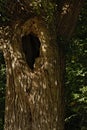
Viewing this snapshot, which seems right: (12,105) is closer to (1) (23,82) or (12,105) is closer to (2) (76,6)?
(1) (23,82)

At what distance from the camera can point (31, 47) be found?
6.67 m

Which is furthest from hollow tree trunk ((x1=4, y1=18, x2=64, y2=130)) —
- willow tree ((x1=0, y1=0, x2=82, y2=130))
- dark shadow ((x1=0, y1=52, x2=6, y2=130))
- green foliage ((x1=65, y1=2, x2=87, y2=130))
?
dark shadow ((x1=0, y1=52, x2=6, y2=130))

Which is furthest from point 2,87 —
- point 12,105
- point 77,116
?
point 12,105

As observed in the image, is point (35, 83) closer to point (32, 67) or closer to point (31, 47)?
point (32, 67)

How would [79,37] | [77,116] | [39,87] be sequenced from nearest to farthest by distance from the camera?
[39,87]
[79,37]
[77,116]

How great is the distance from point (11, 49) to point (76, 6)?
4.59ft

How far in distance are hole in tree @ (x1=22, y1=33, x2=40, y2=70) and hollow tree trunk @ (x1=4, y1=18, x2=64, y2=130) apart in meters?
0.09

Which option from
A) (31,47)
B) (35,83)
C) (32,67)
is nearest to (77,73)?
(31,47)

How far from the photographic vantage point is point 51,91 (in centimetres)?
636

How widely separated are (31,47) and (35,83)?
2.33ft

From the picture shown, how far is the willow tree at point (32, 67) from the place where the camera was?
20.7ft

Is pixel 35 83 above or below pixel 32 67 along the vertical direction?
below

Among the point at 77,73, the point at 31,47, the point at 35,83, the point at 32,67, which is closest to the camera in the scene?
the point at 35,83

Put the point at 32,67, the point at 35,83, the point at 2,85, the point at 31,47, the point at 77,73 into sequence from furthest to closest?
the point at 2,85, the point at 77,73, the point at 31,47, the point at 32,67, the point at 35,83
